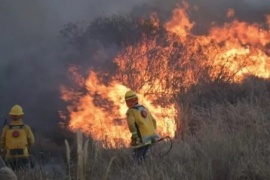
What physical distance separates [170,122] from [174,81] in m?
4.28

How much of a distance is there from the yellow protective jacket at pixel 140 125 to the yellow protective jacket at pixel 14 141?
6.72 ft

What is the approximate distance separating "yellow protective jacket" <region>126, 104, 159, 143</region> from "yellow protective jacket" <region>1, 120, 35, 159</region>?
2049mm

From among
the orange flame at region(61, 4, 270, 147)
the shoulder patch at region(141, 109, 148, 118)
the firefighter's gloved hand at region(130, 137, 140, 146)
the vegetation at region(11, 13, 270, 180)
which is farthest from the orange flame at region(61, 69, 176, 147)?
the firefighter's gloved hand at region(130, 137, 140, 146)

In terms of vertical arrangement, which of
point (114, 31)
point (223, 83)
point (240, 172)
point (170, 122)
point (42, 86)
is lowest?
point (240, 172)

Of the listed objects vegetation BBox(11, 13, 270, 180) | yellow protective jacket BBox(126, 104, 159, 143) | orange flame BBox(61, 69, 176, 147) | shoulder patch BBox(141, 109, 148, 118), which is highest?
orange flame BBox(61, 69, 176, 147)

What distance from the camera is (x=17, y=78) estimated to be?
16594 mm

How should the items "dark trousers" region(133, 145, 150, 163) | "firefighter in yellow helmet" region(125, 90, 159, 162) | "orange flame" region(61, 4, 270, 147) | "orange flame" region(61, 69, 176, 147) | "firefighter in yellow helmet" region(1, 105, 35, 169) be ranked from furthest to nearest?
"orange flame" region(61, 4, 270, 147) → "orange flame" region(61, 69, 176, 147) → "firefighter in yellow helmet" region(1, 105, 35, 169) → "firefighter in yellow helmet" region(125, 90, 159, 162) → "dark trousers" region(133, 145, 150, 163)

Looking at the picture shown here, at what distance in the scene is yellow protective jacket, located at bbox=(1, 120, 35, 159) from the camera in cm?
830

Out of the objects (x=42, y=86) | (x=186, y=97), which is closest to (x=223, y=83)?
(x=186, y=97)

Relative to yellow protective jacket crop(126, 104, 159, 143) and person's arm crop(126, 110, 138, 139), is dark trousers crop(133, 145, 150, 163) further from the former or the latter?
person's arm crop(126, 110, 138, 139)

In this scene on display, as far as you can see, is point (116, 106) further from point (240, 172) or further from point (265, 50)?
point (240, 172)

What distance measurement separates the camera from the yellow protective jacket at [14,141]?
27.2 feet

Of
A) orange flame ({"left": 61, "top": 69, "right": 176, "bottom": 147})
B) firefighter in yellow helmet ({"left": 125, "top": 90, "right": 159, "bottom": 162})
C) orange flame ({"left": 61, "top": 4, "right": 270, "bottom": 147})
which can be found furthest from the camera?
orange flame ({"left": 61, "top": 4, "right": 270, "bottom": 147})

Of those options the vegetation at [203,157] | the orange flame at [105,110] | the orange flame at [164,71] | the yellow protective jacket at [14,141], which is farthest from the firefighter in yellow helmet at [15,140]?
the orange flame at [164,71]
